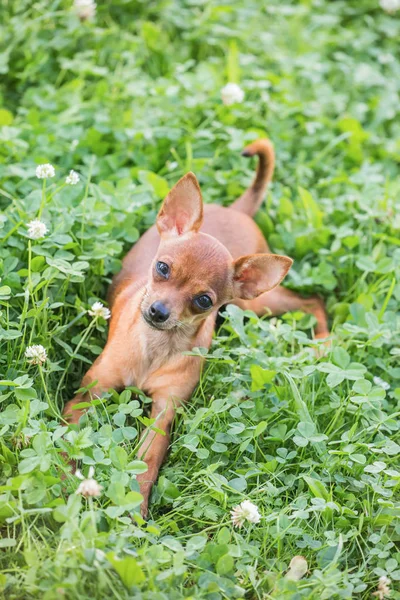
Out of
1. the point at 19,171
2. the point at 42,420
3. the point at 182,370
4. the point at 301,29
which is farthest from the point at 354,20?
the point at 42,420

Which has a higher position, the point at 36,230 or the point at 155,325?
the point at 36,230

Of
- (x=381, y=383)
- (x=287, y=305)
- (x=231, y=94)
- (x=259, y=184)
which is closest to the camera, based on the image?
(x=381, y=383)

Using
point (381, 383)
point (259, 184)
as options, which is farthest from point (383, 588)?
point (259, 184)

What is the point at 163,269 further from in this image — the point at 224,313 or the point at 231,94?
the point at 231,94

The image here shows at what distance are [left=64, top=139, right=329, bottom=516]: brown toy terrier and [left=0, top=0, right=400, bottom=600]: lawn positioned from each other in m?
0.08

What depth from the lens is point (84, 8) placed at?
4730 millimetres

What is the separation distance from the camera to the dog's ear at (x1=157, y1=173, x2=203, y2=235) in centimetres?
326

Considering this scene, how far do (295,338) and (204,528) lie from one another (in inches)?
44.1

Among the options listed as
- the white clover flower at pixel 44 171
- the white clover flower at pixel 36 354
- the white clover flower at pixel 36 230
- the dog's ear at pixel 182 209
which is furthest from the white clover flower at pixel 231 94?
the white clover flower at pixel 36 354

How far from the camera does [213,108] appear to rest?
4.65 metres

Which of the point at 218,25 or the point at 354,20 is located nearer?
the point at 218,25

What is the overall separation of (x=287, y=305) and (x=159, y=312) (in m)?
1.16

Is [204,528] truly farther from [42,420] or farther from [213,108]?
[213,108]

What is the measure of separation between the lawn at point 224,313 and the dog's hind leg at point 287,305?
0.26ft
